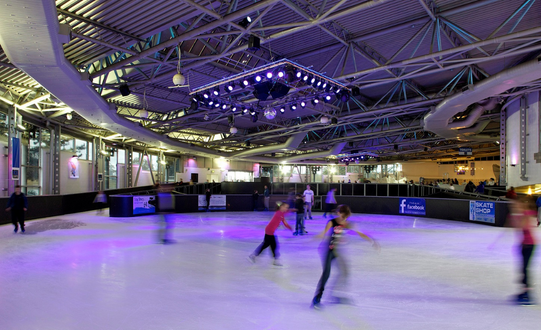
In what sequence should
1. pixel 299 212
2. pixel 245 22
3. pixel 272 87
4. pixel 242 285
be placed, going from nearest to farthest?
pixel 242 285 < pixel 245 22 < pixel 299 212 < pixel 272 87

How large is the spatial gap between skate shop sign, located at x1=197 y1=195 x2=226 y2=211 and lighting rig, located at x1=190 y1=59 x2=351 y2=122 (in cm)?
606

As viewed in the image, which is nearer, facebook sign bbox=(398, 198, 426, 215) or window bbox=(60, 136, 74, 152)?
facebook sign bbox=(398, 198, 426, 215)

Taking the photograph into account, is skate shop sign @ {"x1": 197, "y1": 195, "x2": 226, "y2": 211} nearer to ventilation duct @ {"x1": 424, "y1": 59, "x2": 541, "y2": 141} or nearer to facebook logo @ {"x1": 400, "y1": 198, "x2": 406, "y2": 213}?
facebook logo @ {"x1": 400, "y1": 198, "x2": 406, "y2": 213}

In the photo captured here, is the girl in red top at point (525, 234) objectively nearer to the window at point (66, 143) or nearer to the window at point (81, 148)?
the window at point (66, 143)

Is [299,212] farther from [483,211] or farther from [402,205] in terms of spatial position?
[402,205]

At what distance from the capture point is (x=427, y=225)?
14.0 meters

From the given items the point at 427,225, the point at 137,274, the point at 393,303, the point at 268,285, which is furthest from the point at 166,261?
the point at 427,225

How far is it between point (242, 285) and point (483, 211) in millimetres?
12801

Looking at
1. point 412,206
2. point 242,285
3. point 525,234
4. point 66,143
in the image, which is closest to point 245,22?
point 242,285

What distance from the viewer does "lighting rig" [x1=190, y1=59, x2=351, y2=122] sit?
10236 millimetres

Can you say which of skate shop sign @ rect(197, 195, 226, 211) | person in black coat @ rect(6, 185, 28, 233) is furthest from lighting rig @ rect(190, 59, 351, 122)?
person in black coat @ rect(6, 185, 28, 233)

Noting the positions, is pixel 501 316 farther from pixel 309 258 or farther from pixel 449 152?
pixel 449 152

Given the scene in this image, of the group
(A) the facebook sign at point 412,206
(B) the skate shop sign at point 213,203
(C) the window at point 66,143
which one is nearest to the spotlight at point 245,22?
(B) the skate shop sign at point 213,203

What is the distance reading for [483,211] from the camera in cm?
1422
